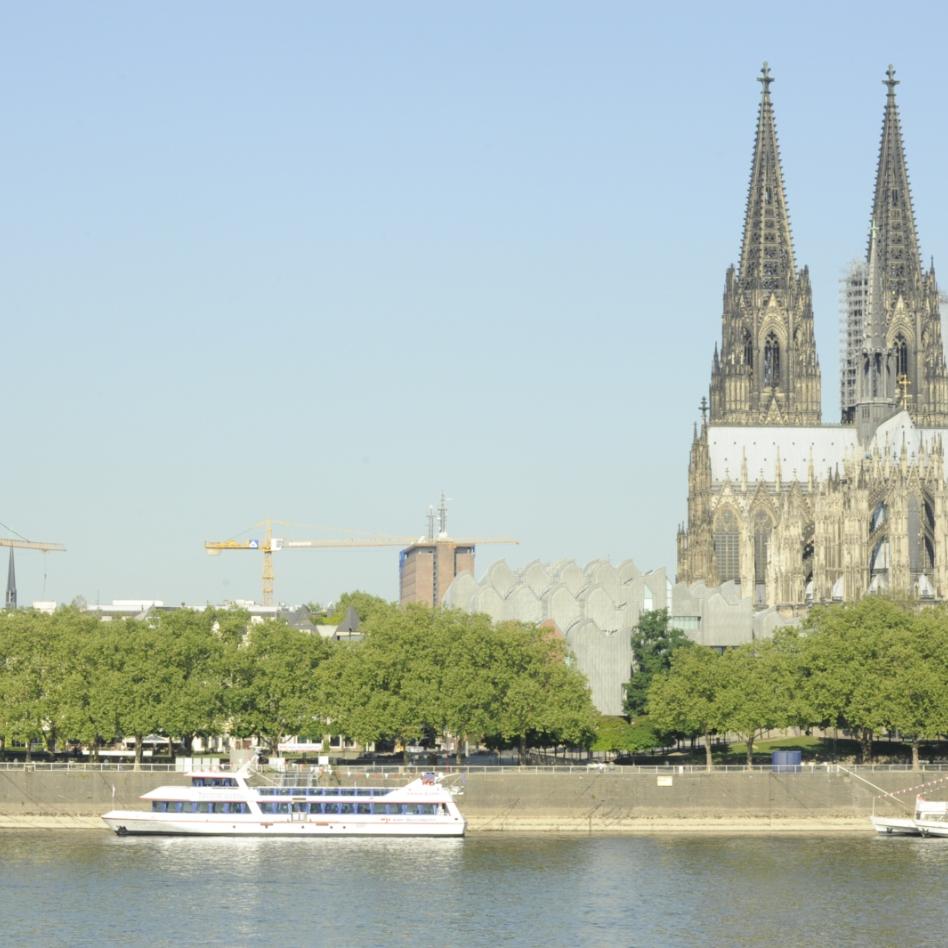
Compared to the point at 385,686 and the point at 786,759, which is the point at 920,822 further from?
the point at 385,686

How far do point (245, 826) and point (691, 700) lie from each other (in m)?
28.4

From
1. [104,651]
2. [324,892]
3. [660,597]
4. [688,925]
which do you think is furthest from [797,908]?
[660,597]

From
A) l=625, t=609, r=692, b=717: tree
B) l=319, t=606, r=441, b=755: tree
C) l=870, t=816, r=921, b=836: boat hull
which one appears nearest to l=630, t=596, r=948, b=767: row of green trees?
l=870, t=816, r=921, b=836: boat hull

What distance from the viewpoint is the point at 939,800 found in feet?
409

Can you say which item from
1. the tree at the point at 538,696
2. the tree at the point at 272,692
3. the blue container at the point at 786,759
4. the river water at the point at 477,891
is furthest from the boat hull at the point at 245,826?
the blue container at the point at 786,759

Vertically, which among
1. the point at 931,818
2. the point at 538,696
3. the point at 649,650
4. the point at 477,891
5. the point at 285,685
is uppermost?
the point at 649,650

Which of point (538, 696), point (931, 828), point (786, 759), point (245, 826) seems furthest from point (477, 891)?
point (786, 759)

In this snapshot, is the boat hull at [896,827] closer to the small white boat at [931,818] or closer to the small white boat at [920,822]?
the small white boat at [920,822]

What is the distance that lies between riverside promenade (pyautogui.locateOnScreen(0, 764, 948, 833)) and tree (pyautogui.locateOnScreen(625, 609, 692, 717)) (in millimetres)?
26714

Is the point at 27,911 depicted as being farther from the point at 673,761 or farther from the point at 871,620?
the point at 871,620

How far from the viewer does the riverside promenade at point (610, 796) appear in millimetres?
121750

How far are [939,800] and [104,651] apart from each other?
46948mm

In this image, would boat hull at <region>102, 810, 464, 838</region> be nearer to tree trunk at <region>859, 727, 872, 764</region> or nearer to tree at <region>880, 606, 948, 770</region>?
tree trunk at <region>859, 727, 872, 764</region>

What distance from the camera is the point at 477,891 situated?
98375 millimetres
